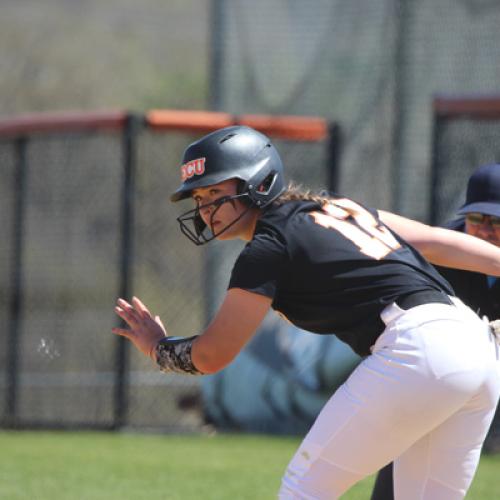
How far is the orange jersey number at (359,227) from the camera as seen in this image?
408cm

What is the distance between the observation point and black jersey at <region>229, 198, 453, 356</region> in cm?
393

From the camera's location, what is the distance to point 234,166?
4.20m

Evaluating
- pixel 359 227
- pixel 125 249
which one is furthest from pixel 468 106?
pixel 359 227

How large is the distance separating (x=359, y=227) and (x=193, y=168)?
62 cm

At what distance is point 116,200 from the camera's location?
14703 millimetres

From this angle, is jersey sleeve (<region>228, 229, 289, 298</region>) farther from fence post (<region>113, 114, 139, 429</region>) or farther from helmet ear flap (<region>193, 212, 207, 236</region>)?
fence post (<region>113, 114, 139, 429</region>)

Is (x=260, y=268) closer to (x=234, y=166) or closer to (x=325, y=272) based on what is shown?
(x=325, y=272)

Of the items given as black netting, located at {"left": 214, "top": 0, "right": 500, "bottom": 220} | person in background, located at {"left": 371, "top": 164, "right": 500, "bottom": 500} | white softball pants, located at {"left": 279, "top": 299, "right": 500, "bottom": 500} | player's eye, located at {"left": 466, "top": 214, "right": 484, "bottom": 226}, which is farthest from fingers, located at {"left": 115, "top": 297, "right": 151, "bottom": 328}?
black netting, located at {"left": 214, "top": 0, "right": 500, "bottom": 220}

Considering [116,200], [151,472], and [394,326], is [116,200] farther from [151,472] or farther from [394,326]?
[394,326]

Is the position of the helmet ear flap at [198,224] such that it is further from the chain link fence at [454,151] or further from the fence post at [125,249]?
the fence post at [125,249]

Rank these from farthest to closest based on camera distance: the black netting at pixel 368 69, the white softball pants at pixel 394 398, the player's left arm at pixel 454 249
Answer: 1. the black netting at pixel 368 69
2. the player's left arm at pixel 454 249
3. the white softball pants at pixel 394 398

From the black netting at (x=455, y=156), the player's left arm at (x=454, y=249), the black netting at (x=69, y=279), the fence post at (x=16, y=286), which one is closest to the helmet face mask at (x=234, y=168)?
the player's left arm at (x=454, y=249)

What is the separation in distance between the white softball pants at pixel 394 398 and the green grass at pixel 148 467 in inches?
117

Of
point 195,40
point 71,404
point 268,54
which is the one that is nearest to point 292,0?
point 268,54
